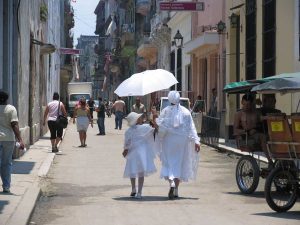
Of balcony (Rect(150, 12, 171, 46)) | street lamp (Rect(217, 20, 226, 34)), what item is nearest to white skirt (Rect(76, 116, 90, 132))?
street lamp (Rect(217, 20, 226, 34))

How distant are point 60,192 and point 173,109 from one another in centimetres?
255

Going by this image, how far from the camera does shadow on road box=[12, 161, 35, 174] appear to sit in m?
14.4

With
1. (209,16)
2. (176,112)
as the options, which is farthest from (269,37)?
(209,16)

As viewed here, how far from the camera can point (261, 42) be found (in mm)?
21328

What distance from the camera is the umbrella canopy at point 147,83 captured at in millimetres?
13219

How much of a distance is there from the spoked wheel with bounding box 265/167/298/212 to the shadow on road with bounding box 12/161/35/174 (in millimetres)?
6069

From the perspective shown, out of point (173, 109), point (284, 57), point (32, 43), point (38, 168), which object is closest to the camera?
point (173, 109)

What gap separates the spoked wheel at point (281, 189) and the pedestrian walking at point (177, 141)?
172 cm

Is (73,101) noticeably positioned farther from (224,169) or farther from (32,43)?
(224,169)

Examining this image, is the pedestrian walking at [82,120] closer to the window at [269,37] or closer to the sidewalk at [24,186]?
the sidewalk at [24,186]

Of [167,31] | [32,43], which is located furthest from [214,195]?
[167,31]

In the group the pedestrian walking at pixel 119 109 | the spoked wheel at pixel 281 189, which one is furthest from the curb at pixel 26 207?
the pedestrian walking at pixel 119 109

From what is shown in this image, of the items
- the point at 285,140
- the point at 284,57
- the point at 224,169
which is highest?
the point at 284,57

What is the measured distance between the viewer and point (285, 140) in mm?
10531
